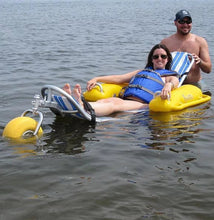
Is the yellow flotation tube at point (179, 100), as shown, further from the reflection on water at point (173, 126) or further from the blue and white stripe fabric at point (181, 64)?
the blue and white stripe fabric at point (181, 64)

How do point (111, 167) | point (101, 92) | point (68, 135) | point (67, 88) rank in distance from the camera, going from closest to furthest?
point (111, 167) → point (67, 88) → point (68, 135) → point (101, 92)

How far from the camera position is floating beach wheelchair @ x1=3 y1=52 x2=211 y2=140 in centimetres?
492

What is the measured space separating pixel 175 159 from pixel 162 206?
106 cm

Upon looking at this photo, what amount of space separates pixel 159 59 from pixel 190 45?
1.20 meters

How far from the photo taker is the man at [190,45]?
729 centimetres

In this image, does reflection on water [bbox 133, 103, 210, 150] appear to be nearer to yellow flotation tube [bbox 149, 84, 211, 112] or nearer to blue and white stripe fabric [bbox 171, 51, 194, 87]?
yellow flotation tube [bbox 149, 84, 211, 112]

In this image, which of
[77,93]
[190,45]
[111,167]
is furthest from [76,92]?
[190,45]

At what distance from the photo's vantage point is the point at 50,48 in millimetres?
13797

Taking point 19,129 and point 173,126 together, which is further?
point 173,126

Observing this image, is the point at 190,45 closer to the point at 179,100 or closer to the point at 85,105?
the point at 179,100

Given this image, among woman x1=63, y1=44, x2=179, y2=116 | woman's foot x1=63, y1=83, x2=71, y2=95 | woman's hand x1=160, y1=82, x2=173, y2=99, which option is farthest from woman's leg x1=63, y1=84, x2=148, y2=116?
woman's foot x1=63, y1=83, x2=71, y2=95

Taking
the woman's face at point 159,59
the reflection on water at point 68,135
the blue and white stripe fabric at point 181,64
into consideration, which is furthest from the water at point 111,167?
the woman's face at point 159,59

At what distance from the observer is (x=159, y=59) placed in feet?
21.6

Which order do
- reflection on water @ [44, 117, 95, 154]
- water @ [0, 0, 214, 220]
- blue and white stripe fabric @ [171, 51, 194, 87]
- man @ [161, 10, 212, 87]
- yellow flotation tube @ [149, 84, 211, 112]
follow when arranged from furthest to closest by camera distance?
man @ [161, 10, 212, 87] → blue and white stripe fabric @ [171, 51, 194, 87] → yellow flotation tube @ [149, 84, 211, 112] → reflection on water @ [44, 117, 95, 154] → water @ [0, 0, 214, 220]
